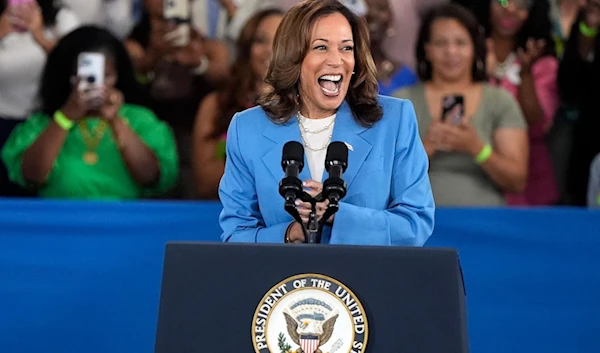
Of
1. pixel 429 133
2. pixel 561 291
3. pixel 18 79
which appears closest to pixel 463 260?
pixel 561 291

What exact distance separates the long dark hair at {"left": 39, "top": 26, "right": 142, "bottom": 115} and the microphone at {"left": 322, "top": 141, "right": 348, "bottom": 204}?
2.83 m

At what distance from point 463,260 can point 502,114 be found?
1.16 metres

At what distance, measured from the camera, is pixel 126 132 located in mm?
4672

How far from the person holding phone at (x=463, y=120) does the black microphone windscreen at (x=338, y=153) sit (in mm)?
2454

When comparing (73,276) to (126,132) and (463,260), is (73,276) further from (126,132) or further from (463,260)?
(463,260)

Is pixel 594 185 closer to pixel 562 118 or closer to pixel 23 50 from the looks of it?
pixel 562 118

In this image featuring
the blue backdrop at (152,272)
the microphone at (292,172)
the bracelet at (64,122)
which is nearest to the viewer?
the microphone at (292,172)

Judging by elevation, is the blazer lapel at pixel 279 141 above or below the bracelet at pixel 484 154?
below

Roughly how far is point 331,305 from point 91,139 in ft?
9.77

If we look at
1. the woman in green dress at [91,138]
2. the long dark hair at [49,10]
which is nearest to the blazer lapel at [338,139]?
the woman in green dress at [91,138]

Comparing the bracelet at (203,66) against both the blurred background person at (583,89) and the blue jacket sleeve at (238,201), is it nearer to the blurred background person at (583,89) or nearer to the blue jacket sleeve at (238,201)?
the blurred background person at (583,89)

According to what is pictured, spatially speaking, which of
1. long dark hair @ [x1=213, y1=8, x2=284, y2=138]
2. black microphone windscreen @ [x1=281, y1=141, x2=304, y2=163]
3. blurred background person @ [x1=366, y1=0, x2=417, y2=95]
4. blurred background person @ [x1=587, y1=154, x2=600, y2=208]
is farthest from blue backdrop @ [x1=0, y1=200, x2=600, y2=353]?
black microphone windscreen @ [x1=281, y1=141, x2=304, y2=163]

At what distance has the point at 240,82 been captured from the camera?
15.7ft

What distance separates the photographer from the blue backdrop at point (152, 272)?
363 cm
